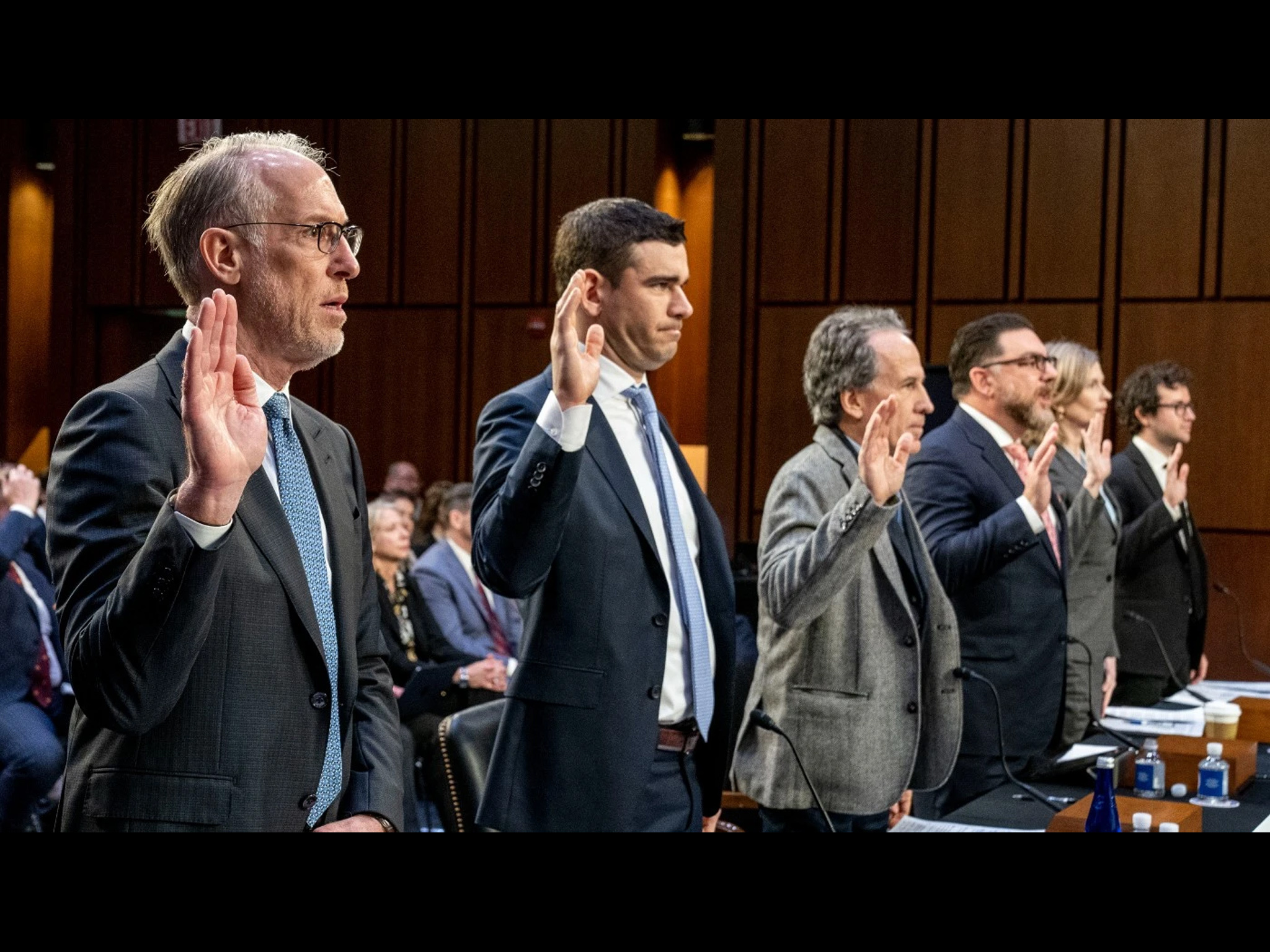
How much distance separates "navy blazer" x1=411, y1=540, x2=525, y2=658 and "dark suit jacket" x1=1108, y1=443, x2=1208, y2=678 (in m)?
2.43

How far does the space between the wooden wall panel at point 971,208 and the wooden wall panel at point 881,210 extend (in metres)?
0.17

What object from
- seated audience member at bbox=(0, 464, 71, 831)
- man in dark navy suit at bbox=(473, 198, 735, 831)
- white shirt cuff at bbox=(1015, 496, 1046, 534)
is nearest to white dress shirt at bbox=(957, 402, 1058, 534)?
white shirt cuff at bbox=(1015, 496, 1046, 534)

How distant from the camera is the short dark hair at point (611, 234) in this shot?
7.01 ft

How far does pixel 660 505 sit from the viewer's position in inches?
82.4

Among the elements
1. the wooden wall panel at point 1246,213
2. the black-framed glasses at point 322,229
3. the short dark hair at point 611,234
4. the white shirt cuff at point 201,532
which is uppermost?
the wooden wall panel at point 1246,213

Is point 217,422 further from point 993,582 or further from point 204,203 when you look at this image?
point 993,582

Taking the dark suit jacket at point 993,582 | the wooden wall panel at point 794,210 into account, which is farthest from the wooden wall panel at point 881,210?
the dark suit jacket at point 993,582

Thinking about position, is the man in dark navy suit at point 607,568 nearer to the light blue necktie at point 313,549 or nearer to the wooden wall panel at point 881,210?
the light blue necktie at point 313,549

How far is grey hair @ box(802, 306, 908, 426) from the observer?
2592mm

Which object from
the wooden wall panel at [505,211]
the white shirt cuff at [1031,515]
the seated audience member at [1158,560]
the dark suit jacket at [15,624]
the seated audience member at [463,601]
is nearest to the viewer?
the white shirt cuff at [1031,515]

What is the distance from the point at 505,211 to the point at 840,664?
758 centimetres

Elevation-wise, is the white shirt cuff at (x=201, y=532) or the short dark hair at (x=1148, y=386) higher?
the short dark hair at (x=1148, y=386)

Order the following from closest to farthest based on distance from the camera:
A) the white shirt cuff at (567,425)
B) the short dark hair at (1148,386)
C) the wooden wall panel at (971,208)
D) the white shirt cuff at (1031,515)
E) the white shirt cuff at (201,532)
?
the white shirt cuff at (201,532) → the white shirt cuff at (567,425) → the white shirt cuff at (1031,515) → the short dark hair at (1148,386) → the wooden wall panel at (971,208)
